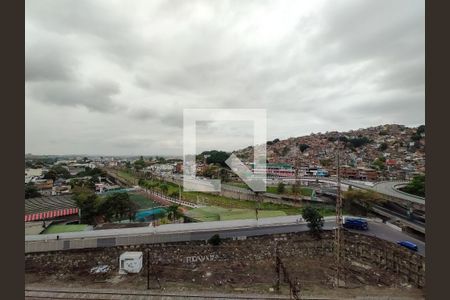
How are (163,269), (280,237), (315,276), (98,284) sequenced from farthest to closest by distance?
1. (280,237)
2. (163,269)
3. (315,276)
4. (98,284)

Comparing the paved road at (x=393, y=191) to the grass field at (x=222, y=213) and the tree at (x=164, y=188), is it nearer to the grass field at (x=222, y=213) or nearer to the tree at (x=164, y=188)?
the grass field at (x=222, y=213)

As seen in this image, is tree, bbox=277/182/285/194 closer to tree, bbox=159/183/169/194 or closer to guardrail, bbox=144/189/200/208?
guardrail, bbox=144/189/200/208

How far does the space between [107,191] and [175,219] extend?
321 cm

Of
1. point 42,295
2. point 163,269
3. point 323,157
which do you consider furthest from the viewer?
point 323,157

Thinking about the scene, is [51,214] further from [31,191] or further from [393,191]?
[393,191]

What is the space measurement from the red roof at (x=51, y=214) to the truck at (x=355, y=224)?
7.86 metres

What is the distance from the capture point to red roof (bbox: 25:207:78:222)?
6.01 meters

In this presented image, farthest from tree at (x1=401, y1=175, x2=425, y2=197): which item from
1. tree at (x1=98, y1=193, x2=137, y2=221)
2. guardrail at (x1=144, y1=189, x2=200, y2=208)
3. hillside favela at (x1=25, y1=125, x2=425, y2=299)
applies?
tree at (x1=98, y1=193, x2=137, y2=221)

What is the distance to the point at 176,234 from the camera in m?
5.29

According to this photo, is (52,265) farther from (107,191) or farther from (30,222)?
(107,191)

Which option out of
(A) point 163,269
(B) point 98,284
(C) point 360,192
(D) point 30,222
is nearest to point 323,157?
(C) point 360,192

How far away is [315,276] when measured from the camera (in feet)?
12.7

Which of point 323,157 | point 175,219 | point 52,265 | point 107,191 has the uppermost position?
point 323,157

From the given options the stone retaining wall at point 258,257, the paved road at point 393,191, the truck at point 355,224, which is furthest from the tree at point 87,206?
the paved road at point 393,191
